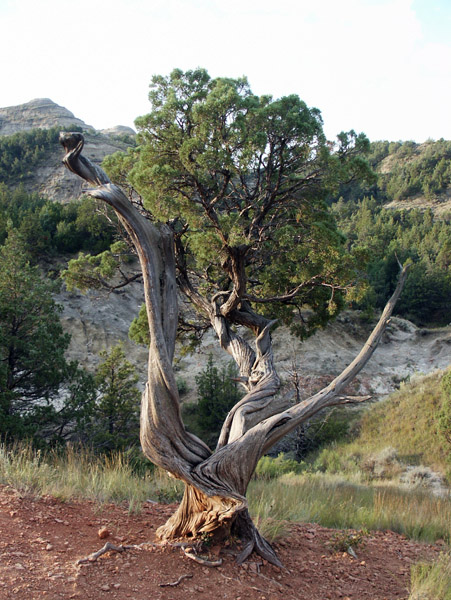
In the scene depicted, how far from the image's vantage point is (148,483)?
6.25 m

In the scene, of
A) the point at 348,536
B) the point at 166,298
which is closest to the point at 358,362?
the point at 348,536

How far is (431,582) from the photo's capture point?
12.8 ft

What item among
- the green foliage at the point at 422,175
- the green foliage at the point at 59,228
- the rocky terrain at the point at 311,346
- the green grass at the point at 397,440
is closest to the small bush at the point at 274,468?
the green grass at the point at 397,440

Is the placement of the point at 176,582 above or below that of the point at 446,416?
above

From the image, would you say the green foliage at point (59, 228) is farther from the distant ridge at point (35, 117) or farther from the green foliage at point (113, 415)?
the distant ridge at point (35, 117)

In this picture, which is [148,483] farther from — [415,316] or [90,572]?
[415,316]

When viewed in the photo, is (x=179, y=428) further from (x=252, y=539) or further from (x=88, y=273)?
(x=88, y=273)

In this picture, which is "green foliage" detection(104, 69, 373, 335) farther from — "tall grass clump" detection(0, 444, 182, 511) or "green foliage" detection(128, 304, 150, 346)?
"tall grass clump" detection(0, 444, 182, 511)

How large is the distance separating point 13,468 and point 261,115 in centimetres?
576

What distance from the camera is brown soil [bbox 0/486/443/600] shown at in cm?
329

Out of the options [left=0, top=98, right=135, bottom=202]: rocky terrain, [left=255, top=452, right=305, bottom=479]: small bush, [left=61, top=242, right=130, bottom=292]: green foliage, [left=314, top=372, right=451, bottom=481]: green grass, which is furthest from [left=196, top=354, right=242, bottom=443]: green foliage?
[left=0, top=98, right=135, bottom=202]: rocky terrain

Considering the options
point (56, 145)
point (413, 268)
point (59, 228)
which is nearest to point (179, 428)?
point (59, 228)

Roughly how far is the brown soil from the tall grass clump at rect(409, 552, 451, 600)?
154 mm

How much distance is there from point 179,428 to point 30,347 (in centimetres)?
885
